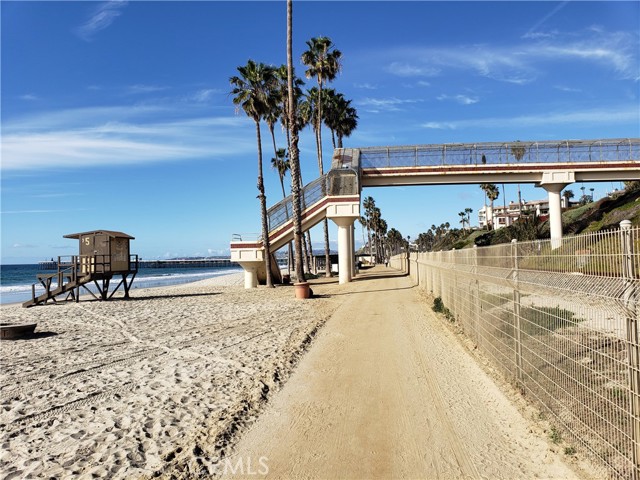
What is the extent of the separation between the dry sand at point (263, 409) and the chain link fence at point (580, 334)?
0.43m

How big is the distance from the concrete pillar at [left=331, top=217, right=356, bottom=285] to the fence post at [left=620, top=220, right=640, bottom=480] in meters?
25.5

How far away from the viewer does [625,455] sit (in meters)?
3.85

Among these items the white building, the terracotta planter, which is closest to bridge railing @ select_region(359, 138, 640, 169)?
the terracotta planter

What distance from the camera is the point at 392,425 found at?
5680 mm

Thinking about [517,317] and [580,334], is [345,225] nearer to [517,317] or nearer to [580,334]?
[517,317]

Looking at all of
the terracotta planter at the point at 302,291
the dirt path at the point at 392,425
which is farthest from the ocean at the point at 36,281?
the dirt path at the point at 392,425

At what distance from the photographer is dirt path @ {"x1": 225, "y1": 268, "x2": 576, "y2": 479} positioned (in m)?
4.59

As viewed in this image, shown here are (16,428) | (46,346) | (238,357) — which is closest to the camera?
(16,428)

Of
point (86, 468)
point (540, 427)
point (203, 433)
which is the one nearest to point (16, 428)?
point (86, 468)

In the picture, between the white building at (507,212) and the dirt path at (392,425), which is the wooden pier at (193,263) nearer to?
the white building at (507,212)

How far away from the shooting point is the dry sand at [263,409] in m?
4.73

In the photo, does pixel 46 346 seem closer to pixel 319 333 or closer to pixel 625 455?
pixel 319 333

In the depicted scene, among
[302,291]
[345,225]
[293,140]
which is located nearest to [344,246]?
[345,225]

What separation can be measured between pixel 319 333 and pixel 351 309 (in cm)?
497
